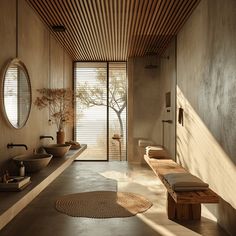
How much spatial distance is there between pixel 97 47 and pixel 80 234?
170 inches

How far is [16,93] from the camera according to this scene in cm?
343

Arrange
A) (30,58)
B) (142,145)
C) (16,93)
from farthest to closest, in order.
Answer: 1. (142,145)
2. (30,58)
3. (16,93)

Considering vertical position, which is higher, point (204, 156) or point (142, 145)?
point (204, 156)

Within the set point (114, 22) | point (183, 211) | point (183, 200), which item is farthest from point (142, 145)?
point (183, 200)

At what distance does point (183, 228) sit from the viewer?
318 centimetres

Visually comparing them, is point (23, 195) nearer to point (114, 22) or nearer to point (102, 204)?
point (102, 204)

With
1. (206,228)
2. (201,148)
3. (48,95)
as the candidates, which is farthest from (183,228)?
(48,95)

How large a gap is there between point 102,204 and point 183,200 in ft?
4.69

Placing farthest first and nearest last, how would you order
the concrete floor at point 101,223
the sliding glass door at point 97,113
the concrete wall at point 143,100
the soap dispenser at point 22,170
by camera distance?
the sliding glass door at point 97,113 → the concrete wall at point 143,100 → the concrete floor at point 101,223 → the soap dispenser at point 22,170

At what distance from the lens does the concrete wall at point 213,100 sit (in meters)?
2.82

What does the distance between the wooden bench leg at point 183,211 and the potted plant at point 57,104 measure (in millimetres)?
2342

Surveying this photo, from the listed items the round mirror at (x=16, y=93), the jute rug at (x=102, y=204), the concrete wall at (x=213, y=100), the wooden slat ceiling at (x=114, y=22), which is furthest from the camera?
the wooden slat ceiling at (x=114, y=22)

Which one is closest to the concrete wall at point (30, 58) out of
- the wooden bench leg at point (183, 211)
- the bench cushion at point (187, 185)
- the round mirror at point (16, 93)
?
the round mirror at point (16, 93)

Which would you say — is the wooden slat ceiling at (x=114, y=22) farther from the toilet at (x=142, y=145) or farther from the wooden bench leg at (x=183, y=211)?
the wooden bench leg at (x=183, y=211)
